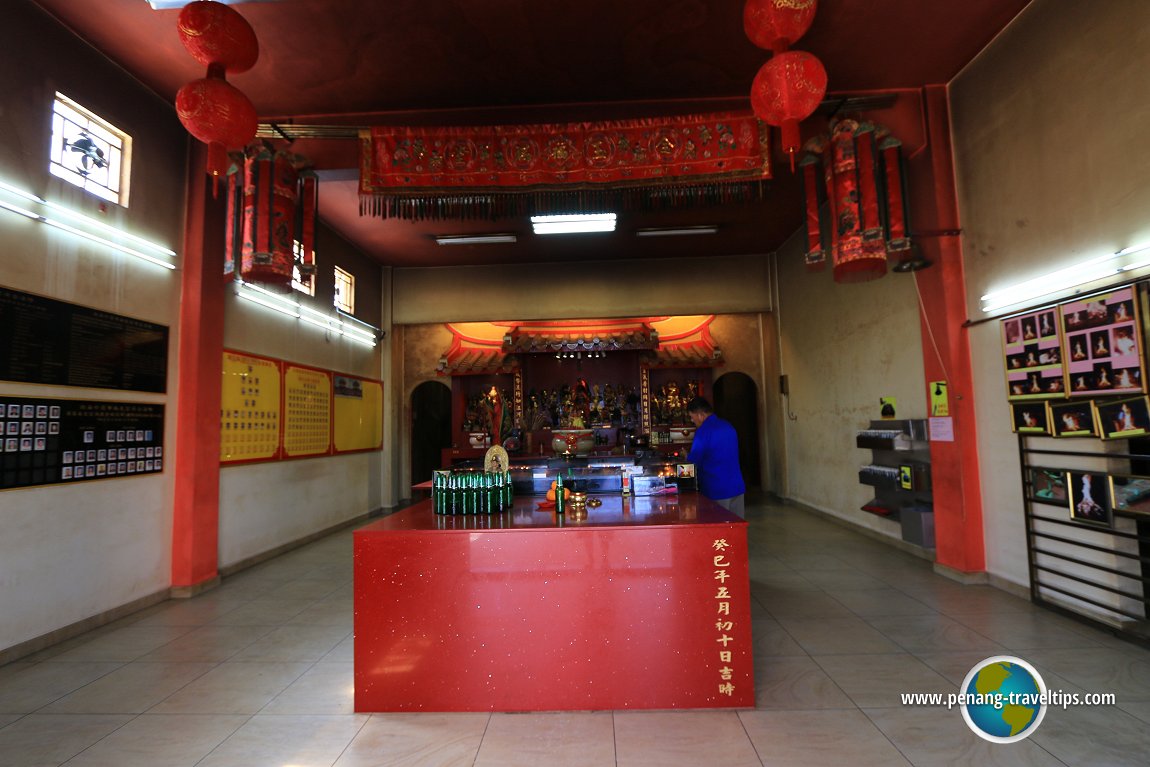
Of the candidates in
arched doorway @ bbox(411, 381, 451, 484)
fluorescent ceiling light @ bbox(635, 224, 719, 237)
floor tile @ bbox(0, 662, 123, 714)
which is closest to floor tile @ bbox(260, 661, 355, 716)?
floor tile @ bbox(0, 662, 123, 714)

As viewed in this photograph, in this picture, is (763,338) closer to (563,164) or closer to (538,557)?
(563,164)

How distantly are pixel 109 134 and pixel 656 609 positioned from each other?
A: 492 centimetres

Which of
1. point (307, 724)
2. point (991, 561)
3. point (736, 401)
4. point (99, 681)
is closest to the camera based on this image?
point (307, 724)

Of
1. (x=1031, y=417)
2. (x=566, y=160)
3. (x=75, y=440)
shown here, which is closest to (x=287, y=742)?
(x=75, y=440)

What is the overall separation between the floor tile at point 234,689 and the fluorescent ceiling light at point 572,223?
16.3ft

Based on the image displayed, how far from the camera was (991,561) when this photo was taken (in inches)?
167

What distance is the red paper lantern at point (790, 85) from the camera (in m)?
2.74

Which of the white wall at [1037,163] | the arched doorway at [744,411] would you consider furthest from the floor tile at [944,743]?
the arched doorway at [744,411]

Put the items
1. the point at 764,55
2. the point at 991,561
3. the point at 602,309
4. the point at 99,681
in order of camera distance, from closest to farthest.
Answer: the point at 99,681
the point at 764,55
the point at 991,561
the point at 602,309

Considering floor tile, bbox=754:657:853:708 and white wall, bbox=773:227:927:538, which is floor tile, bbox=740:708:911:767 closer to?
floor tile, bbox=754:657:853:708

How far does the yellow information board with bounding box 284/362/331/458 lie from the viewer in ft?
20.1

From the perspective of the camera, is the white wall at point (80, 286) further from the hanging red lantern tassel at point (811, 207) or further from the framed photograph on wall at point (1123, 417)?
the framed photograph on wall at point (1123, 417)

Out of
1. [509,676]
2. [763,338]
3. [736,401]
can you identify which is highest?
[763,338]

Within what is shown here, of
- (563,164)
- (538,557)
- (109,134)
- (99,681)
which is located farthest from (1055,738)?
(109,134)
